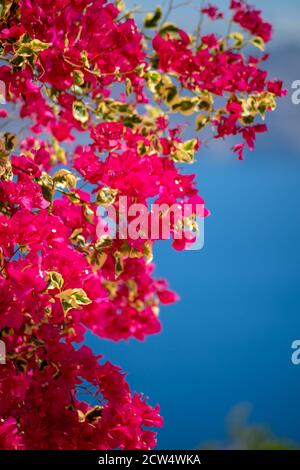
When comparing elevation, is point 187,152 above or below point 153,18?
below

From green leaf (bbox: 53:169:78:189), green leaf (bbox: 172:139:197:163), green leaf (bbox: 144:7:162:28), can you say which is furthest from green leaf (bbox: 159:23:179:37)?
green leaf (bbox: 53:169:78:189)

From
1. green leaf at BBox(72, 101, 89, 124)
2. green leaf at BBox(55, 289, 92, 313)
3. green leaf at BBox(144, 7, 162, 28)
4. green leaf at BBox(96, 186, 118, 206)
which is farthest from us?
green leaf at BBox(144, 7, 162, 28)

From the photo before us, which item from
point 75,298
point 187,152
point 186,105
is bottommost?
point 75,298

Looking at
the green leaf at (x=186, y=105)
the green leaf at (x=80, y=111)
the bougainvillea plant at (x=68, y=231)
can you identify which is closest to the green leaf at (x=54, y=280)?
the bougainvillea plant at (x=68, y=231)

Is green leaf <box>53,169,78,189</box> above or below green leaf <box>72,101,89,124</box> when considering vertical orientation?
below

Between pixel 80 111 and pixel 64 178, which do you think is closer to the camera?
pixel 64 178

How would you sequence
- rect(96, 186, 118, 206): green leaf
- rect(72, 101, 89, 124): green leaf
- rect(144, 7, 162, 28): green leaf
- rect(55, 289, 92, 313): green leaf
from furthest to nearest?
rect(144, 7, 162, 28): green leaf < rect(72, 101, 89, 124): green leaf < rect(96, 186, 118, 206): green leaf < rect(55, 289, 92, 313): green leaf

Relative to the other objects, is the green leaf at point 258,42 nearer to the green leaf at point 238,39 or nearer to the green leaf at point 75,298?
the green leaf at point 238,39

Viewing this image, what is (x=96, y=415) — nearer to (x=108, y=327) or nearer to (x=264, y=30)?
(x=108, y=327)

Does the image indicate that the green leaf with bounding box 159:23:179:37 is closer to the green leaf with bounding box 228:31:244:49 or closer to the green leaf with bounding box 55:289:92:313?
the green leaf with bounding box 228:31:244:49

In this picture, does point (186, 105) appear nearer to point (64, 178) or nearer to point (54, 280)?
point (64, 178)

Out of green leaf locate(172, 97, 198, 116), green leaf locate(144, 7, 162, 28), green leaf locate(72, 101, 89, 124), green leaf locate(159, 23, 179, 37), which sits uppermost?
green leaf locate(144, 7, 162, 28)

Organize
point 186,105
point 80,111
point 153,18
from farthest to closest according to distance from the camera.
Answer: point 153,18, point 186,105, point 80,111

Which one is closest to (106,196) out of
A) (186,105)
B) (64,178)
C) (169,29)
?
(64,178)
